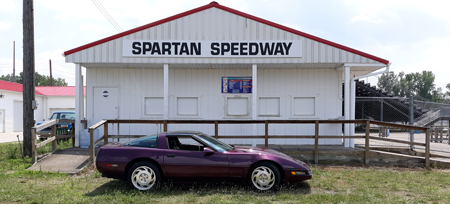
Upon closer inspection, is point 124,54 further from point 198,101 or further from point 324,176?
point 324,176

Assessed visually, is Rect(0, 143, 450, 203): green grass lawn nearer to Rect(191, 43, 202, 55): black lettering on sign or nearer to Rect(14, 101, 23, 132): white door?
Rect(191, 43, 202, 55): black lettering on sign

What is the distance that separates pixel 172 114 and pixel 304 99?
4.88 m

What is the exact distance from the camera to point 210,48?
1090 cm

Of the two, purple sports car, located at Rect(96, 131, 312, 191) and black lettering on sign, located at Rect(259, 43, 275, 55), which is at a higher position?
black lettering on sign, located at Rect(259, 43, 275, 55)

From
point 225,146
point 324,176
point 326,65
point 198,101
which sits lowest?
point 324,176

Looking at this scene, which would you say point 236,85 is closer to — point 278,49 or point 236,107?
point 236,107

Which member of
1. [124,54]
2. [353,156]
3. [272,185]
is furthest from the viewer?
[124,54]

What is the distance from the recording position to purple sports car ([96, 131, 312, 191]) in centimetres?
633

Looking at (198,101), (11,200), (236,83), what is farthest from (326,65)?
(11,200)

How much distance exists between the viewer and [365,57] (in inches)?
431

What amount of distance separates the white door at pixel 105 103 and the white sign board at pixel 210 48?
2.03 meters

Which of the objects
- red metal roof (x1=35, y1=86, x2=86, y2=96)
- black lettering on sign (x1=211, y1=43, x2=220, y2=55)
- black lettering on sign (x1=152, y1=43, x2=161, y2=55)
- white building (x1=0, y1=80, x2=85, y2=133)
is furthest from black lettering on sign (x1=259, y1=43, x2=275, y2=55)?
red metal roof (x1=35, y1=86, x2=86, y2=96)

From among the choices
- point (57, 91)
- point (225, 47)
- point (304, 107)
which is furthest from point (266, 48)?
point (57, 91)

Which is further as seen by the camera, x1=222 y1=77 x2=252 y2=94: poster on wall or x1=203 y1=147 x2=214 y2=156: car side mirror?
x1=222 y1=77 x2=252 y2=94: poster on wall
